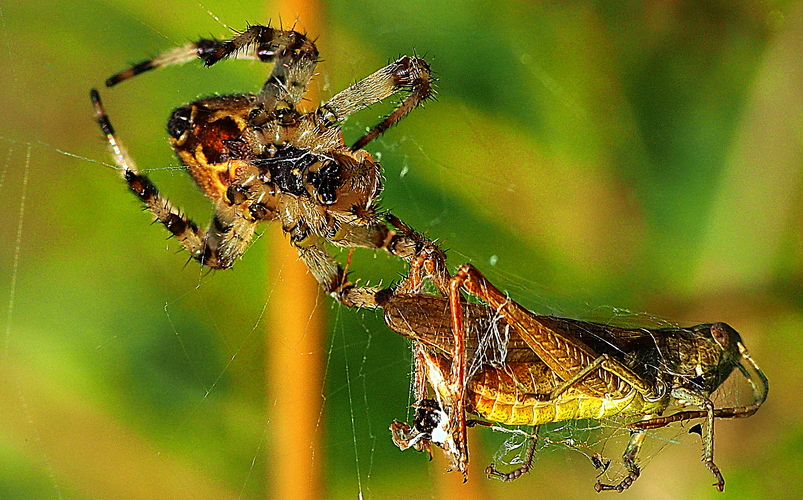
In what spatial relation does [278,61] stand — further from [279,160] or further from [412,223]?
[412,223]

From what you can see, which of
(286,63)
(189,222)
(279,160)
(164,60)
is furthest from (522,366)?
(164,60)

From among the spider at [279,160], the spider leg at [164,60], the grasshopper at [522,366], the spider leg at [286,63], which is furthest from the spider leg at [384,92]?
the grasshopper at [522,366]

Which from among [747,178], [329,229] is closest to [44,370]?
[329,229]

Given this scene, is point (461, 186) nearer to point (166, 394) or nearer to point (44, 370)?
point (166, 394)

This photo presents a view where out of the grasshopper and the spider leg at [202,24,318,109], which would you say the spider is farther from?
the grasshopper

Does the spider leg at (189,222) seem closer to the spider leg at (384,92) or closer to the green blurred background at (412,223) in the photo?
the green blurred background at (412,223)

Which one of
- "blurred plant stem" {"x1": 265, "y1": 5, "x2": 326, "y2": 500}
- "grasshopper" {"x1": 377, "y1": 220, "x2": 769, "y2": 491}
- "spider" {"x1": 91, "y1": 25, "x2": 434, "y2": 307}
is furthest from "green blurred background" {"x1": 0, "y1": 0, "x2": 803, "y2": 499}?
"grasshopper" {"x1": 377, "y1": 220, "x2": 769, "y2": 491}
